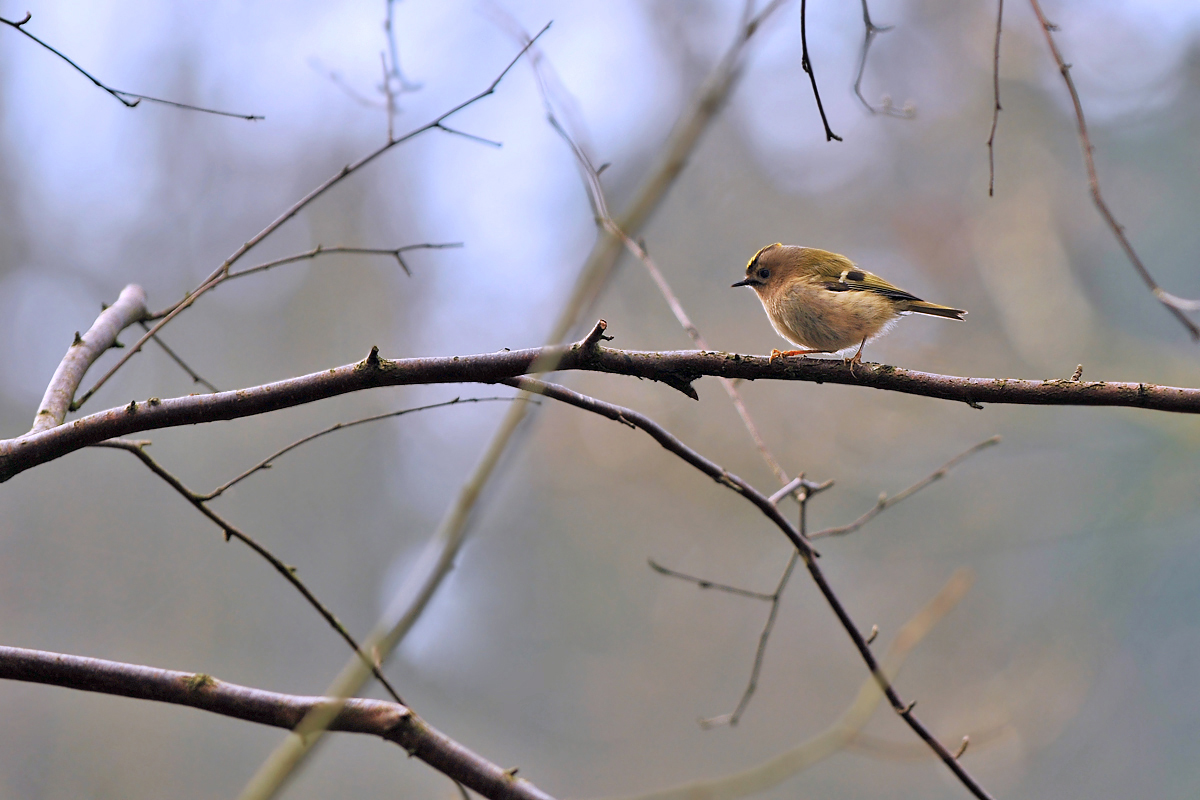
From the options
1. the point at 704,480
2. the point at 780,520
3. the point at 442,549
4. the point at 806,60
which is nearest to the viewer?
the point at 442,549

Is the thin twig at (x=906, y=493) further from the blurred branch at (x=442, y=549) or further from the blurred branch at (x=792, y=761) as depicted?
the blurred branch at (x=442, y=549)

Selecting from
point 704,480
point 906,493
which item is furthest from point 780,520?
point 704,480

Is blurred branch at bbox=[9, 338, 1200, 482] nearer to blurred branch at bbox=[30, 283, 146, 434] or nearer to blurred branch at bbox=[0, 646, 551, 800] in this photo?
blurred branch at bbox=[30, 283, 146, 434]

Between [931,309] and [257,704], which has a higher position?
[931,309]

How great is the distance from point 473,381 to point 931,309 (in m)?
1.22

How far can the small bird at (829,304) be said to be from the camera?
1688mm

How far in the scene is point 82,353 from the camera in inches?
46.9

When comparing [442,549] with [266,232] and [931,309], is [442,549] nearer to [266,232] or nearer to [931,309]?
[266,232]

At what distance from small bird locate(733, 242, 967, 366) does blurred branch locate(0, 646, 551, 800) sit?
103 cm

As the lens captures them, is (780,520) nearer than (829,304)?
Yes

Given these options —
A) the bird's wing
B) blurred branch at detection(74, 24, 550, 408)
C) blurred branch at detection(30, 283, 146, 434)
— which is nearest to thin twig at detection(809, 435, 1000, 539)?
the bird's wing

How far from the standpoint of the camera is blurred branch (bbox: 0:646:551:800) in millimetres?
916

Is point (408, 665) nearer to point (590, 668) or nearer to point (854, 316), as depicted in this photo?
point (590, 668)

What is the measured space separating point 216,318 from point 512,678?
2586mm
